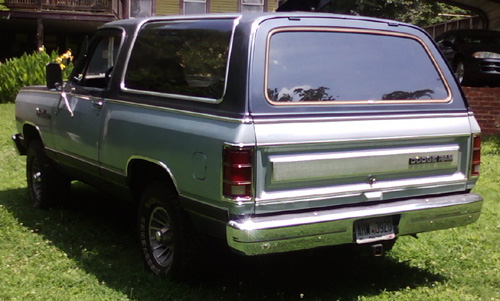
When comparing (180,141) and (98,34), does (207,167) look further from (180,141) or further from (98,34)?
(98,34)

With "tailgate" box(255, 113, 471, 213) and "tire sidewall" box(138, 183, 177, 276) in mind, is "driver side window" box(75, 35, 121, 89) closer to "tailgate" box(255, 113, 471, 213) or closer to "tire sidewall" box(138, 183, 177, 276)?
"tire sidewall" box(138, 183, 177, 276)

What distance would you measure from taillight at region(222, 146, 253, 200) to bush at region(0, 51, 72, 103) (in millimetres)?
13574

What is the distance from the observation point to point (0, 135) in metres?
11.7

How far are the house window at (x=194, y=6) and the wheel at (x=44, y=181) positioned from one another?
21.2m

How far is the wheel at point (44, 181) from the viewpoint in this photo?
6969 mm

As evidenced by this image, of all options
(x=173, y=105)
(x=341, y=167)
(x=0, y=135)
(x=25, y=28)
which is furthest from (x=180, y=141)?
(x=25, y=28)

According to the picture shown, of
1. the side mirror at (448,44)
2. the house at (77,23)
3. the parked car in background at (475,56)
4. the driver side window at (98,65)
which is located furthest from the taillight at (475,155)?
the house at (77,23)

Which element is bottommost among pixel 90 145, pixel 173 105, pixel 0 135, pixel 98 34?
pixel 0 135

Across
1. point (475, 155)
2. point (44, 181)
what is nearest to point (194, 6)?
point (44, 181)

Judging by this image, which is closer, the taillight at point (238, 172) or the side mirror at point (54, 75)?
the taillight at point (238, 172)

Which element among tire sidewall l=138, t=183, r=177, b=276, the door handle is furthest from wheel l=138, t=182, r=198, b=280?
the door handle

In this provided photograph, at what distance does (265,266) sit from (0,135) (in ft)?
24.7

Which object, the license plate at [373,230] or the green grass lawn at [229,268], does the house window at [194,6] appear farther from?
the license plate at [373,230]

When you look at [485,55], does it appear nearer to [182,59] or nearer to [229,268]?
[229,268]
